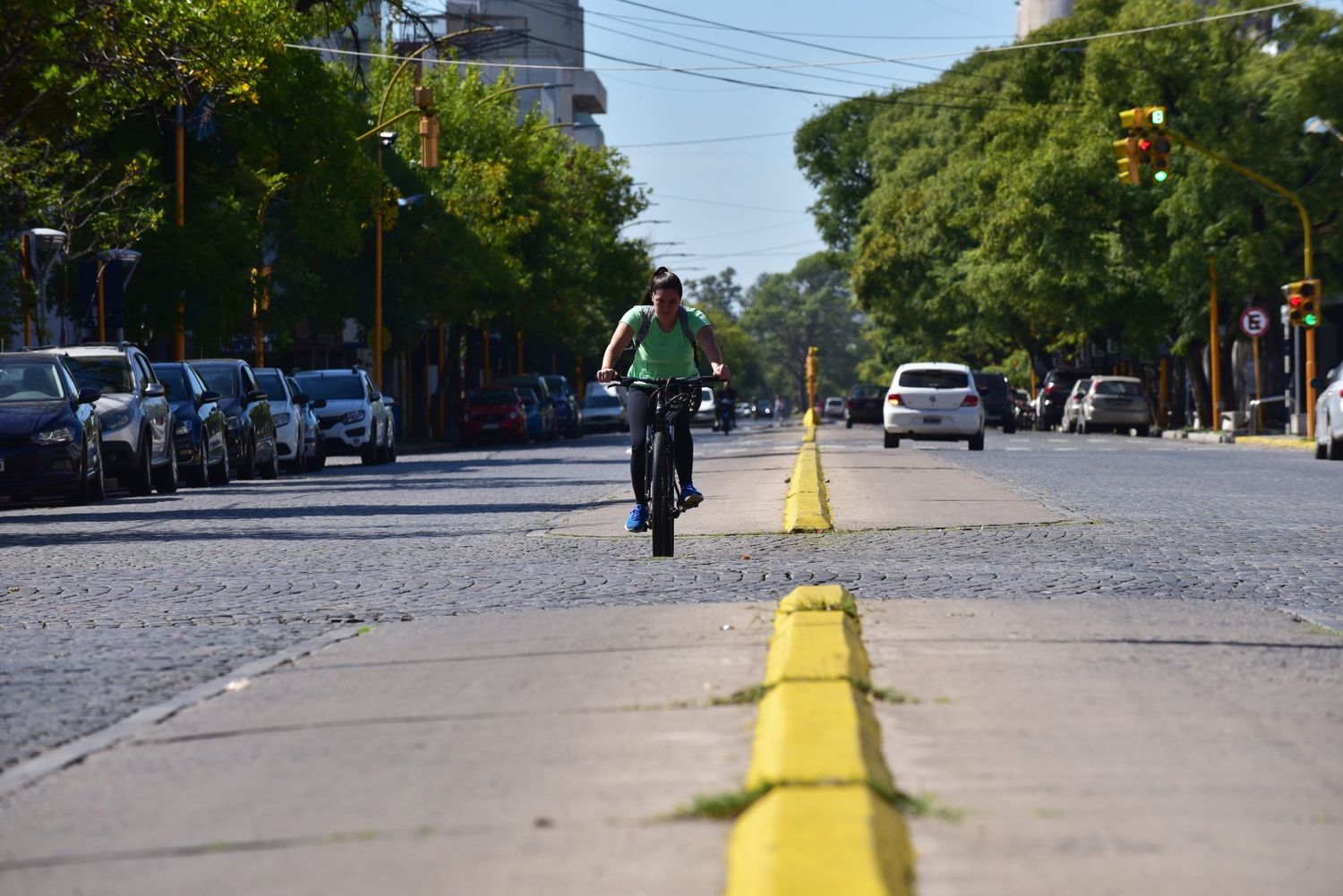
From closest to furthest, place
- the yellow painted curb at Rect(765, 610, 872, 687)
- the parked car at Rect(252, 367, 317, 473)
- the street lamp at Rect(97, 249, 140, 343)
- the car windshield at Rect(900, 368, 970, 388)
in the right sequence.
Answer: the yellow painted curb at Rect(765, 610, 872, 687) → the parked car at Rect(252, 367, 317, 473) → the street lamp at Rect(97, 249, 140, 343) → the car windshield at Rect(900, 368, 970, 388)

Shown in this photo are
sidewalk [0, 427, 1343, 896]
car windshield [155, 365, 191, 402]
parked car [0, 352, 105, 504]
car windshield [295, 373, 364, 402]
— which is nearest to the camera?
sidewalk [0, 427, 1343, 896]

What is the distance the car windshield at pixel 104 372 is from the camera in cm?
2477

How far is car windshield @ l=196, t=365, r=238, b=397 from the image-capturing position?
101 feet

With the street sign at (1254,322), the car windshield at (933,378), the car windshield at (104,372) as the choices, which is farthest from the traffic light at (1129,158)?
the street sign at (1254,322)

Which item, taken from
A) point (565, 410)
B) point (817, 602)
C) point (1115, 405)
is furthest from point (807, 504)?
point (565, 410)

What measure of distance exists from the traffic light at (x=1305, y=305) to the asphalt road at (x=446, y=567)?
24201mm

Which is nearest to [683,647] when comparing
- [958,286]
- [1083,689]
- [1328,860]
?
[1083,689]

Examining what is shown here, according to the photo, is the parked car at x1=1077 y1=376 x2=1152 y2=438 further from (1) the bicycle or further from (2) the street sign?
(1) the bicycle

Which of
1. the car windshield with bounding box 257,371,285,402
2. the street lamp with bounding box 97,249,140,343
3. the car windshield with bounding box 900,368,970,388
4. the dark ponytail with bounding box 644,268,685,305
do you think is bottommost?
the car windshield with bounding box 900,368,970,388

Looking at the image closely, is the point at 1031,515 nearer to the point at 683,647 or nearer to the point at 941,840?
the point at 683,647

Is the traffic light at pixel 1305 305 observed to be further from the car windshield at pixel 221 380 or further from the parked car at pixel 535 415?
the car windshield at pixel 221 380

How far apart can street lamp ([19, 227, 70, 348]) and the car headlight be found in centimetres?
852

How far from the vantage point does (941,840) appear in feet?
15.1

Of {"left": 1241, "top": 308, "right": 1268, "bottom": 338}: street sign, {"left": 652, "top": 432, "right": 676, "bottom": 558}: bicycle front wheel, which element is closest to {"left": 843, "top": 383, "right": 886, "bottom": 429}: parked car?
{"left": 1241, "top": 308, "right": 1268, "bottom": 338}: street sign
